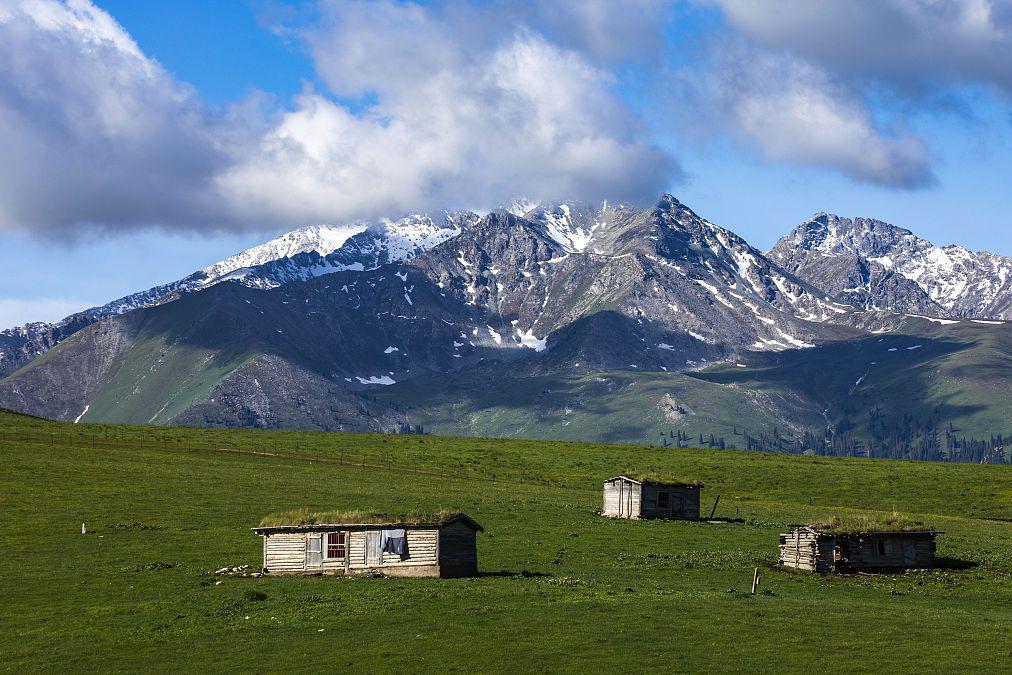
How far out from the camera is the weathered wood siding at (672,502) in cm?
10838

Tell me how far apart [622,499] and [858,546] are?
32.0 m

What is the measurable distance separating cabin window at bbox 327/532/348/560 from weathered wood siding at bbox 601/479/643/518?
3832cm

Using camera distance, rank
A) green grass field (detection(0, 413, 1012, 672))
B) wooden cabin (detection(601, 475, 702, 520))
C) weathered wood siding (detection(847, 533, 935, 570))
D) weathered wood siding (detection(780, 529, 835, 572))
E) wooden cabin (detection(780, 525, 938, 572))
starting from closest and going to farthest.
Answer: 1. green grass field (detection(0, 413, 1012, 672))
2. weathered wood siding (detection(780, 529, 835, 572))
3. wooden cabin (detection(780, 525, 938, 572))
4. weathered wood siding (detection(847, 533, 935, 570))
5. wooden cabin (detection(601, 475, 702, 520))

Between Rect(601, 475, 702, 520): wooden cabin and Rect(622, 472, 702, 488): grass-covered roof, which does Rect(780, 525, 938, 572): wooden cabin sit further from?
Rect(601, 475, 702, 520): wooden cabin

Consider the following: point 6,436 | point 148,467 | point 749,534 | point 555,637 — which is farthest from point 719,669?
point 6,436

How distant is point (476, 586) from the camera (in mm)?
68688

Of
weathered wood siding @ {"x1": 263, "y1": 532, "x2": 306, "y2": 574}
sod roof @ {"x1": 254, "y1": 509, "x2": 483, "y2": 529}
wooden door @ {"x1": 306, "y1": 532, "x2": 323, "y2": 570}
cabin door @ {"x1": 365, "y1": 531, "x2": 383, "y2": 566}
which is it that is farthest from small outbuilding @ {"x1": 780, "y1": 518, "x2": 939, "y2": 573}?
weathered wood siding @ {"x1": 263, "y1": 532, "x2": 306, "y2": 574}

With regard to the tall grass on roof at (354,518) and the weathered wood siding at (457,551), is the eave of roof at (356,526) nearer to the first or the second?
the tall grass on roof at (354,518)

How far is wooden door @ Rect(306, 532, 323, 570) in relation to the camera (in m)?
75.6

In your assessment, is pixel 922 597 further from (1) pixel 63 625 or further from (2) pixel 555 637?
(1) pixel 63 625

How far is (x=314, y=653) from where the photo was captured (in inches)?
2111

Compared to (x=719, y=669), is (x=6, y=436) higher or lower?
higher

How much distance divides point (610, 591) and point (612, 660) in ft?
52.9

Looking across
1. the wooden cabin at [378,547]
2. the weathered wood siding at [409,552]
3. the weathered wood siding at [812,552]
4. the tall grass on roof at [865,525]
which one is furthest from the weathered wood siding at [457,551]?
the tall grass on roof at [865,525]
